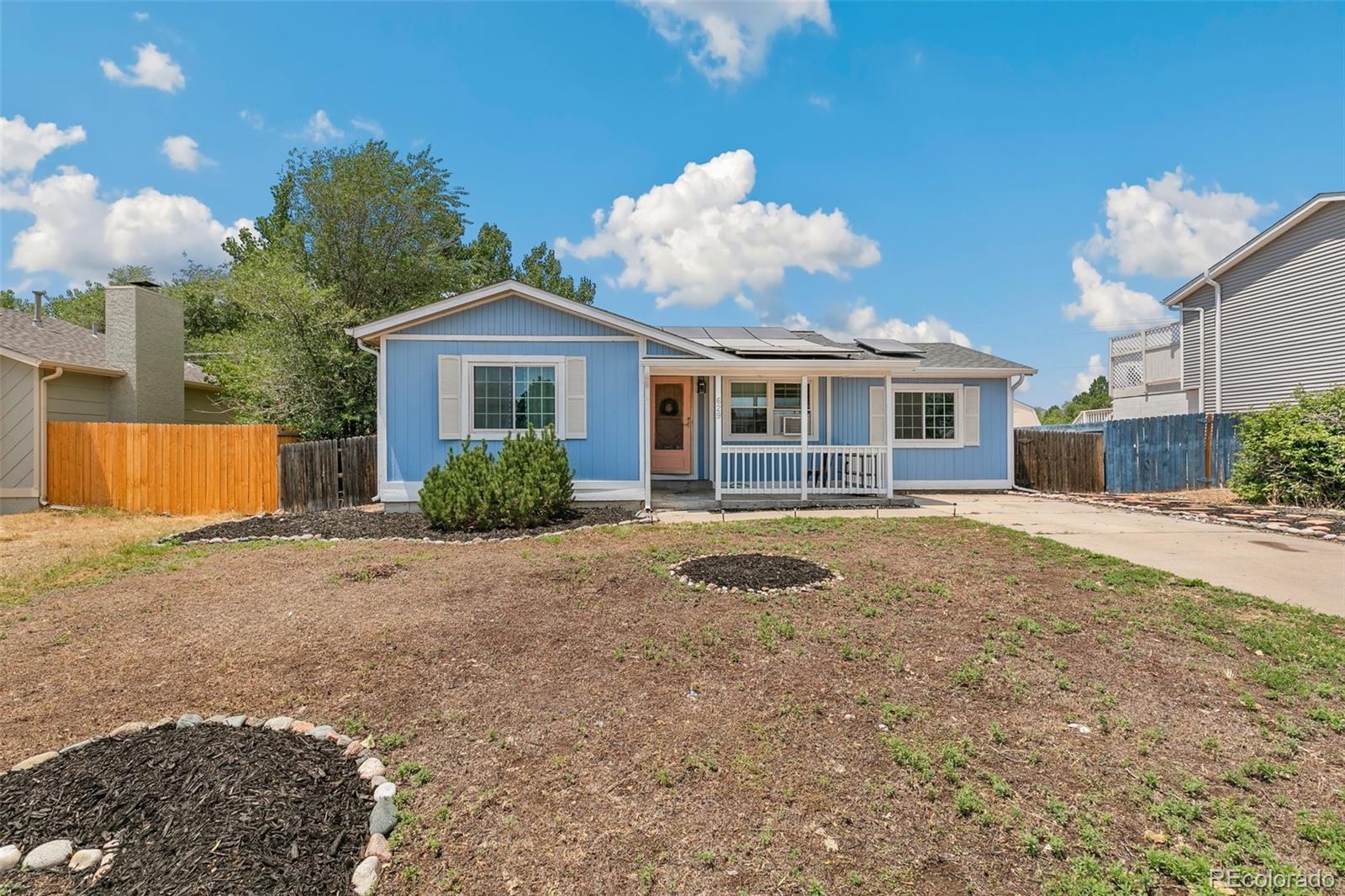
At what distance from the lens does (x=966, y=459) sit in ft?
42.2

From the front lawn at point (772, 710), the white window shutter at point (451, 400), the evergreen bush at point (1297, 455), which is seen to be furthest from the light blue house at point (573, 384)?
the evergreen bush at point (1297, 455)

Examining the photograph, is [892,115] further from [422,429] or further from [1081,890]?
[1081,890]

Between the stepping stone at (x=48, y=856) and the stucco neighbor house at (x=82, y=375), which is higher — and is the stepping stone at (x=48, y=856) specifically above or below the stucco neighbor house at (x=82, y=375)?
below

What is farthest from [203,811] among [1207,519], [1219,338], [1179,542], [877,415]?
[1219,338]

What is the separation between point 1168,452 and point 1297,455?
3.10 metres

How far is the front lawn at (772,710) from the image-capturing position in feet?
7.16

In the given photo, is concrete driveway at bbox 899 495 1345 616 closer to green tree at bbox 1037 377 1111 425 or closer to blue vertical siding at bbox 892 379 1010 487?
blue vertical siding at bbox 892 379 1010 487

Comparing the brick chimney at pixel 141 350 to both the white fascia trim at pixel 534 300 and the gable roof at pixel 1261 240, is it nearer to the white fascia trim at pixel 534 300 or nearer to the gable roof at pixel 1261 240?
the white fascia trim at pixel 534 300

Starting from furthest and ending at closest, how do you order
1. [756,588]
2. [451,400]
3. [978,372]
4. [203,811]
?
1. [978,372]
2. [451,400]
3. [756,588]
4. [203,811]

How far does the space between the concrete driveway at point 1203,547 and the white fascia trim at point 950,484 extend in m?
2.32

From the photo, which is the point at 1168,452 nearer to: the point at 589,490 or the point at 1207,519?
the point at 1207,519

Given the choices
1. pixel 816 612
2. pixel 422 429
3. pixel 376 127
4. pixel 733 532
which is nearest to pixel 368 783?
pixel 816 612

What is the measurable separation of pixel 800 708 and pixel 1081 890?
1388 millimetres

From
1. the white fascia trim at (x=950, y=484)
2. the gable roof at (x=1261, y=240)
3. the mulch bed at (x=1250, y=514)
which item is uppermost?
the gable roof at (x=1261, y=240)
